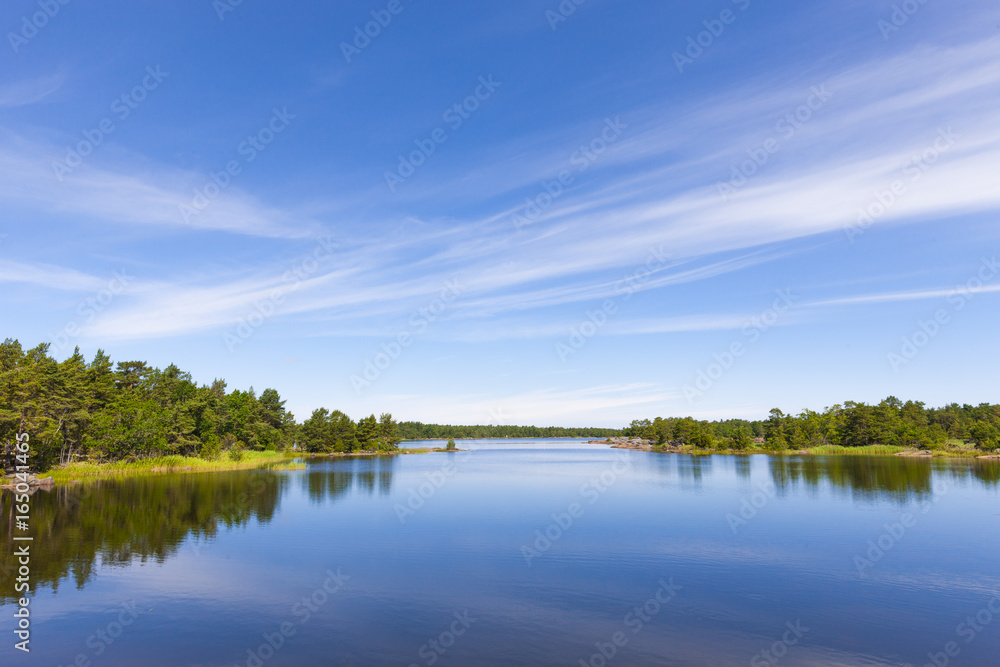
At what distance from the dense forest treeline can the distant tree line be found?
14185 centimetres

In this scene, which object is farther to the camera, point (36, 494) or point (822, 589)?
point (36, 494)

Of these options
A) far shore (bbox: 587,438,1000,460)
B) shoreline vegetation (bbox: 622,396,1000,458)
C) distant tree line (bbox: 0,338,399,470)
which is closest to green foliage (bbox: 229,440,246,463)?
distant tree line (bbox: 0,338,399,470)

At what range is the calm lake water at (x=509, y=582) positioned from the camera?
19312mm

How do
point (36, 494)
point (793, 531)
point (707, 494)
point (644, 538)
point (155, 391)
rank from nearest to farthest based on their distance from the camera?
point (644, 538) → point (793, 531) → point (36, 494) → point (707, 494) → point (155, 391)

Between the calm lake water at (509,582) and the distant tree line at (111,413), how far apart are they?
11.4 m

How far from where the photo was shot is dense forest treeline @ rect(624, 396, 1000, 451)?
139 metres

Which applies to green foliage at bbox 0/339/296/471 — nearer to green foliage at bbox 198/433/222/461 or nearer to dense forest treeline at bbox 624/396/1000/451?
green foliage at bbox 198/433/222/461

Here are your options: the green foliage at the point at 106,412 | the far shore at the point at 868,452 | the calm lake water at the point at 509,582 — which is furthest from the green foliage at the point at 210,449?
the far shore at the point at 868,452

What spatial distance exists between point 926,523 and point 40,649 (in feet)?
186

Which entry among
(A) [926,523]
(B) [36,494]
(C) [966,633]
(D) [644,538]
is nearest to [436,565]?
(D) [644,538]

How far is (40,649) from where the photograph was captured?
18625mm

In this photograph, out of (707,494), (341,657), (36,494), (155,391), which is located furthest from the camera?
(155,391)

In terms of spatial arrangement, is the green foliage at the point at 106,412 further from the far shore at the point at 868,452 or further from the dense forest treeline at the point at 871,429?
the dense forest treeline at the point at 871,429

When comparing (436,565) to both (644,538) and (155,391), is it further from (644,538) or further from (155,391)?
(155,391)
